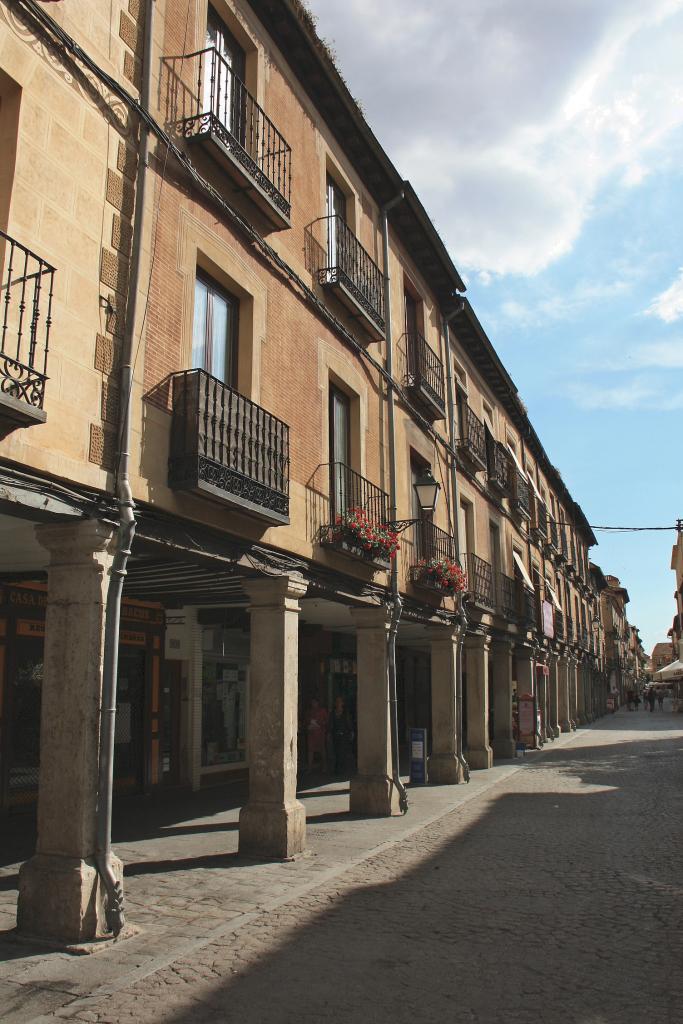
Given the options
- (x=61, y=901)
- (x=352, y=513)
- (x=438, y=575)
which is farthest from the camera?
(x=438, y=575)

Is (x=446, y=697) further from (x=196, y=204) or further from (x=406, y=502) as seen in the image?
(x=196, y=204)

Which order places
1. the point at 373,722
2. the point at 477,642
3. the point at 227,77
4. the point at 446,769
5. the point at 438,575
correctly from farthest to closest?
the point at 477,642 → the point at 446,769 → the point at 438,575 → the point at 373,722 → the point at 227,77

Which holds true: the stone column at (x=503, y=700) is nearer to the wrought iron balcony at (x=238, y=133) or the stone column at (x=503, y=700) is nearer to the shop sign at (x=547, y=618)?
the shop sign at (x=547, y=618)

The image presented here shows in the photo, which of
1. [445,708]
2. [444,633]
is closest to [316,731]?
[445,708]

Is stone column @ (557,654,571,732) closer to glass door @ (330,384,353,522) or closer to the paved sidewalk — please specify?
the paved sidewalk

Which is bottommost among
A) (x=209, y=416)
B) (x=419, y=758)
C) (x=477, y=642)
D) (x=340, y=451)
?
(x=419, y=758)

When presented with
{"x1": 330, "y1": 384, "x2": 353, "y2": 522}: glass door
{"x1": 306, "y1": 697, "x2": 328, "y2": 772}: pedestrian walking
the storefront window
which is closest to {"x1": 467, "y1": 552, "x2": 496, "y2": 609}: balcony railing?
{"x1": 306, "y1": 697, "x2": 328, "y2": 772}: pedestrian walking

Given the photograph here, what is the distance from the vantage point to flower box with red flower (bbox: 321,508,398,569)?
10781mm

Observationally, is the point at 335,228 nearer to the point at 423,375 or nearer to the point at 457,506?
the point at 423,375

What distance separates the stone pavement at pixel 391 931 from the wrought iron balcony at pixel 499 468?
10474 millimetres

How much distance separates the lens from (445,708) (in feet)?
51.8

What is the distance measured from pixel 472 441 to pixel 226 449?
467 inches

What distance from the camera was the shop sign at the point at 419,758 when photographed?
15078 millimetres

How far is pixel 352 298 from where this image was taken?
11.6 m
